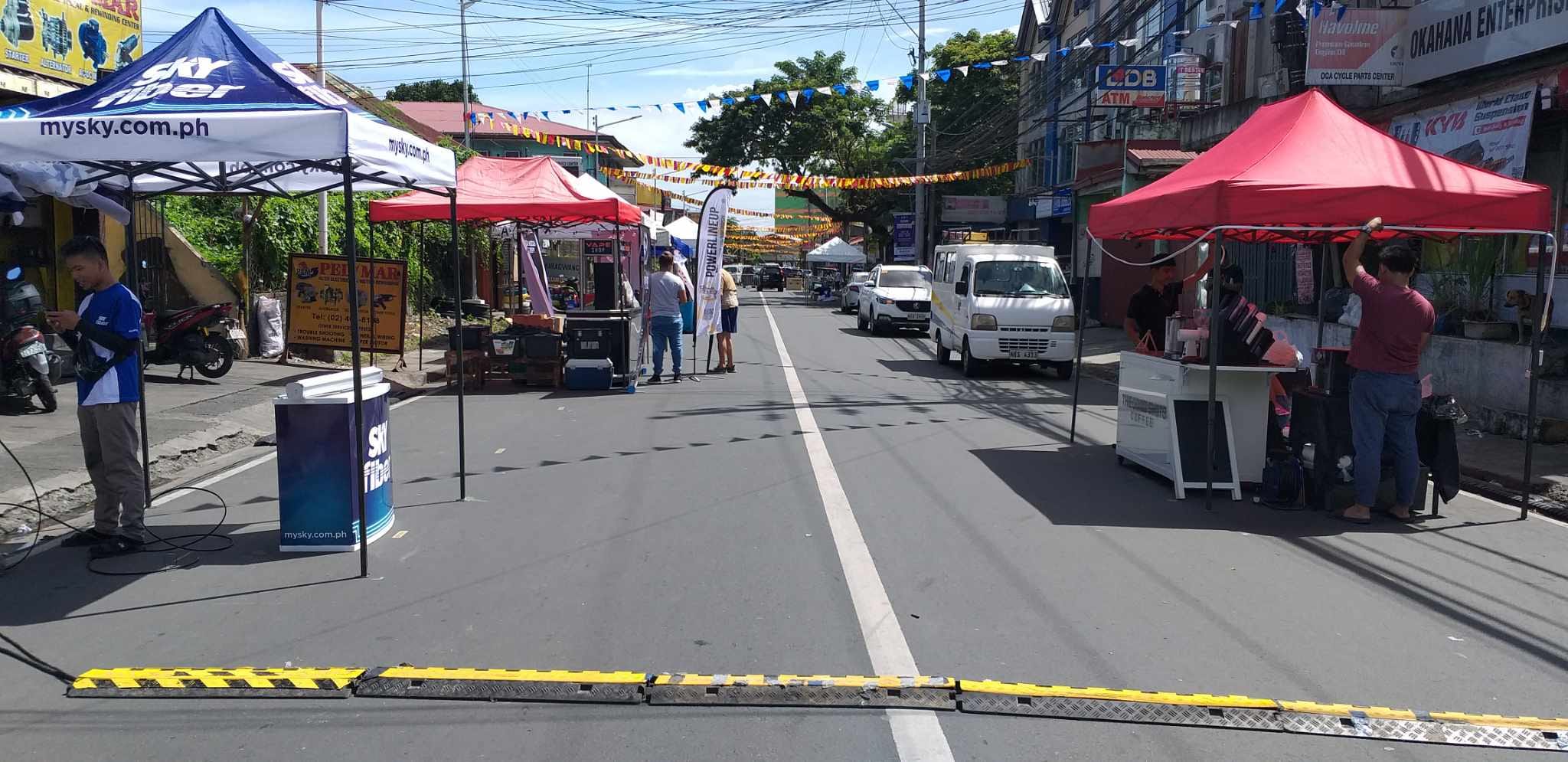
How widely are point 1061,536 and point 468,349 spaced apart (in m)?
10.5

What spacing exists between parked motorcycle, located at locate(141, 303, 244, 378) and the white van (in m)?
10.4

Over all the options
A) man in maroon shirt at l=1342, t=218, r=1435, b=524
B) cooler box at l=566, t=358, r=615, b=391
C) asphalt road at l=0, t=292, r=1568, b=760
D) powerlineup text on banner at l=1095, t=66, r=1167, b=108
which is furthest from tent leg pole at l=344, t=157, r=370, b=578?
powerlineup text on banner at l=1095, t=66, r=1167, b=108

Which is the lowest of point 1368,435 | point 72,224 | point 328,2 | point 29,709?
point 29,709

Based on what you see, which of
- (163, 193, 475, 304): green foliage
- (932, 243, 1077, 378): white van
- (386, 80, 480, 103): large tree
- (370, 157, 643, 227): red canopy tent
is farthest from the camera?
(386, 80, 480, 103): large tree

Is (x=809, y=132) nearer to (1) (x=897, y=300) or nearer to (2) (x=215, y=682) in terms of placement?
(1) (x=897, y=300)

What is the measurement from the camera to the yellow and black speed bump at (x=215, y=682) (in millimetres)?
4703

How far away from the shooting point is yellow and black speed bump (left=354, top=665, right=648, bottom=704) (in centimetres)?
467

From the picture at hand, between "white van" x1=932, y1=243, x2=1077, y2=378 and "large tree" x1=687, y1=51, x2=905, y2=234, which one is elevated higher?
"large tree" x1=687, y1=51, x2=905, y2=234

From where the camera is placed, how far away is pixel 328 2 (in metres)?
22.0

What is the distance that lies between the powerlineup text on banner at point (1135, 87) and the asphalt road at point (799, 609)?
16.0 meters

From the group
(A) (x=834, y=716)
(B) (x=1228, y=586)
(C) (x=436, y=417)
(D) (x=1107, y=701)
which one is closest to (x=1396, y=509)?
(B) (x=1228, y=586)

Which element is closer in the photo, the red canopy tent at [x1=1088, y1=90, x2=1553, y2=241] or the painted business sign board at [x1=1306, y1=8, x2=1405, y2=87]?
the red canopy tent at [x1=1088, y1=90, x2=1553, y2=241]

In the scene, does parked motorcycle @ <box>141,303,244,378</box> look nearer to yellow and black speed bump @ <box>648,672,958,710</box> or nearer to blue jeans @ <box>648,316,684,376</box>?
blue jeans @ <box>648,316,684,376</box>

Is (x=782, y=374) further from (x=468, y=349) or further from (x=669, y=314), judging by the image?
(x=468, y=349)
